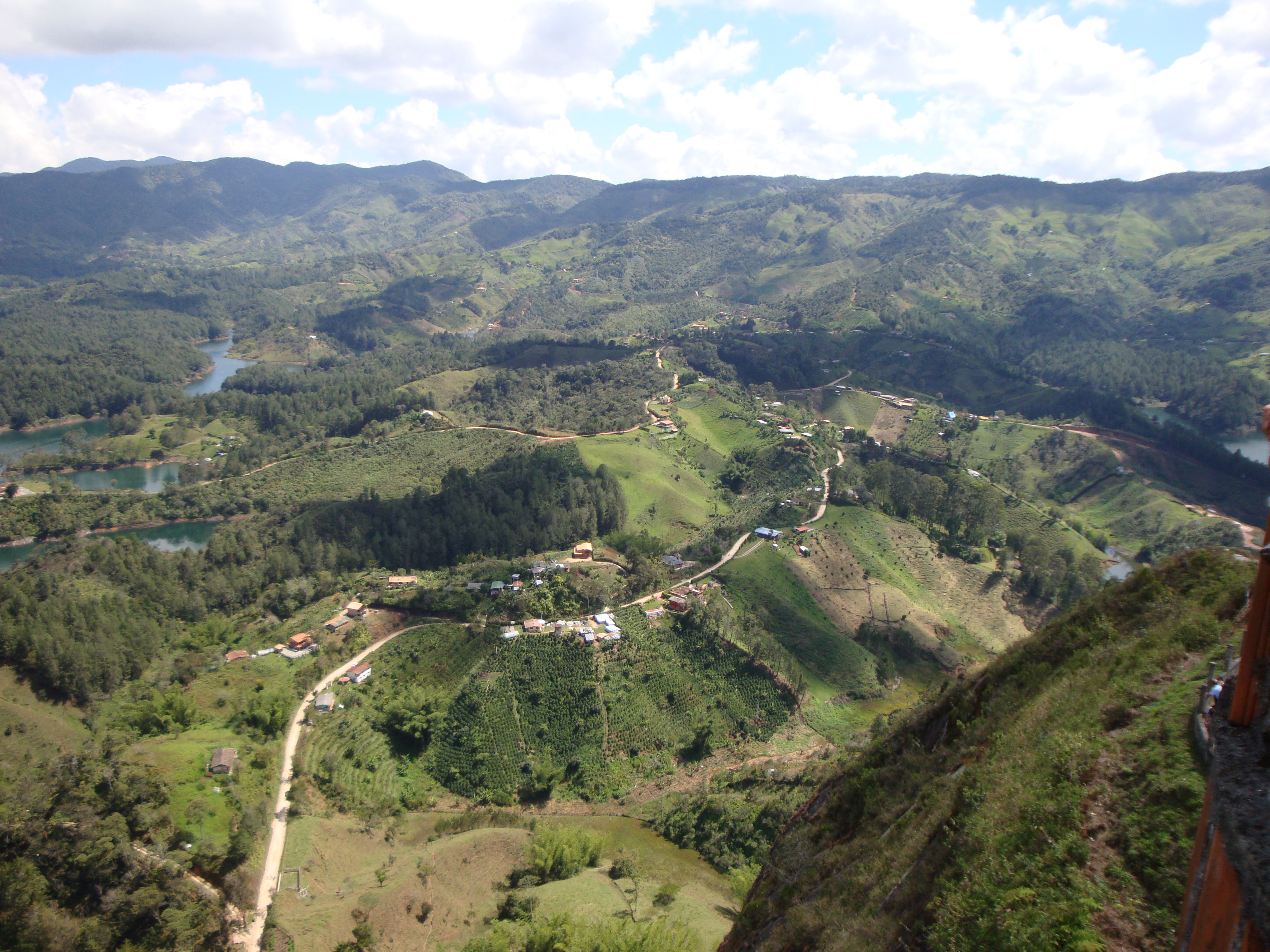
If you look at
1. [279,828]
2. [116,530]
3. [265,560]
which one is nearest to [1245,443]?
[279,828]

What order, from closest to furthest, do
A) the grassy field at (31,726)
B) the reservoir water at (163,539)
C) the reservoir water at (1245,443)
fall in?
the grassy field at (31,726), the reservoir water at (163,539), the reservoir water at (1245,443)

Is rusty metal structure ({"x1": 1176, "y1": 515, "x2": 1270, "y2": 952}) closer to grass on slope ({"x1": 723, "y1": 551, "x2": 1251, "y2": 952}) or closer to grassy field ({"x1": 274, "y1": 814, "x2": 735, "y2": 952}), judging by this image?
grass on slope ({"x1": 723, "y1": 551, "x2": 1251, "y2": 952})

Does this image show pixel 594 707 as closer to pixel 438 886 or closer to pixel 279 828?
pixel 438 886

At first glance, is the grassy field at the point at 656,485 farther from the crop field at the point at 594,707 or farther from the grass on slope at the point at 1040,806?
the grass on slope at the point at 1040,806

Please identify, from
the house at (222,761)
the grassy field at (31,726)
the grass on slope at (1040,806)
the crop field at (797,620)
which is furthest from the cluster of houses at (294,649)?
the grass on slope at (1040,806)

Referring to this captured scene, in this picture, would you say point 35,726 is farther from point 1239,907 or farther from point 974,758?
point 1239,907

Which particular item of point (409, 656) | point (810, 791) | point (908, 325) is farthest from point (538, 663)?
point (908, 325)
